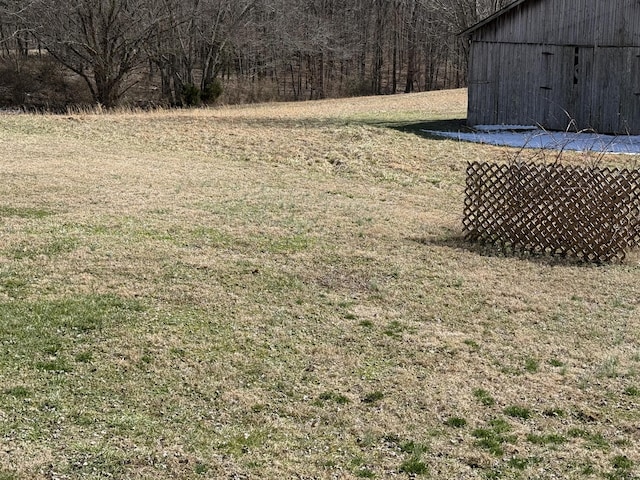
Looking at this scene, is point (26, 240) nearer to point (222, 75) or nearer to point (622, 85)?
point (622, 85)

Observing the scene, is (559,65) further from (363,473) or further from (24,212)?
(363,473)

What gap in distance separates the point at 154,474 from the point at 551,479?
2.29 metres

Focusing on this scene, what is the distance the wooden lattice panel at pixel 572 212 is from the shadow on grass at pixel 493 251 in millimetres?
130

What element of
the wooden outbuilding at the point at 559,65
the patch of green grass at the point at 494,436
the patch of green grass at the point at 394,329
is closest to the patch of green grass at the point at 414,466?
the patch of green grass at the point at 494,436

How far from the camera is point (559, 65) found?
76.7ft

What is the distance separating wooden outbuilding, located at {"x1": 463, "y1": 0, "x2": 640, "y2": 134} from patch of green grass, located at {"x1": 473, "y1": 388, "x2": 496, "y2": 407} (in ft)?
57.9

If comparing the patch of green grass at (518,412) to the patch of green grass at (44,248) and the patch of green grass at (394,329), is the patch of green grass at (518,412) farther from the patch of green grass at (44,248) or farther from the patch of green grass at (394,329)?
the patch of green grass at (44,248)

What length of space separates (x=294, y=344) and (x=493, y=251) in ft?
14.8

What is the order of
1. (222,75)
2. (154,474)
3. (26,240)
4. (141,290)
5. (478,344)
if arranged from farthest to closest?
(222,75) < (26,240) < (141,290) < (478,344) < (154,474)

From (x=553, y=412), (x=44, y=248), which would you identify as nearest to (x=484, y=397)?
(x=553, y=412)

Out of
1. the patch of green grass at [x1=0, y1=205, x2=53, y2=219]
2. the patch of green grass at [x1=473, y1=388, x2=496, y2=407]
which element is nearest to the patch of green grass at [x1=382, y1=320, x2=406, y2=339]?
the patch of green grass at [x1=473, y1=388, x2=496, y2=407]

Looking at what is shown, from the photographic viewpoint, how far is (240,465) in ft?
14.8

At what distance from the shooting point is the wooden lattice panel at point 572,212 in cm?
978

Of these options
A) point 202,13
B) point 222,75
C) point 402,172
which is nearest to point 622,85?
point 402,172
